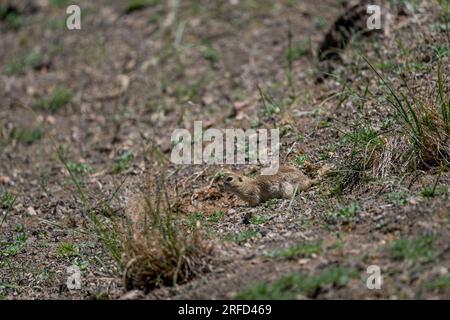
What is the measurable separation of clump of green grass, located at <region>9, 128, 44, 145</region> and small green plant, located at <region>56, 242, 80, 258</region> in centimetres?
317

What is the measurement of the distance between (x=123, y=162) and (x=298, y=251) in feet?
11.3

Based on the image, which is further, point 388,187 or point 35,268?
point 35,268

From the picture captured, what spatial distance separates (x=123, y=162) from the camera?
27.5 feet

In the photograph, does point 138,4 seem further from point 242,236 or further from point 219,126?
point 242,236

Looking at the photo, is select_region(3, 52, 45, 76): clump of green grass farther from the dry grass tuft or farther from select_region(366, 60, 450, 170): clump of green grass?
select_region(366, 60, 450, 170): clump of green grass

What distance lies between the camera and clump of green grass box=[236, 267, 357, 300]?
4.96 metres

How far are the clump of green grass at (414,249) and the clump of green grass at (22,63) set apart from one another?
7.17m

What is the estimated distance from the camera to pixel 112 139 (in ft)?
29.8
